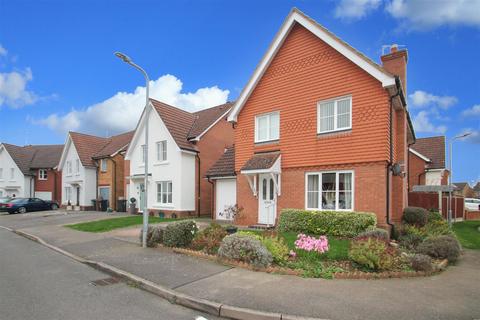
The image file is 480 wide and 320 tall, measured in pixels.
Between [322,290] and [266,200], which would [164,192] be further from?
[322,290]

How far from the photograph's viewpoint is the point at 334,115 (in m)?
13.1

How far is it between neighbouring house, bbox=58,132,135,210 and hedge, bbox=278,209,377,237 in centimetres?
2149

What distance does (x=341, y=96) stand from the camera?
42.4ft

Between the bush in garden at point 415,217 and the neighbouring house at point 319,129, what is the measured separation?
14.7 inches

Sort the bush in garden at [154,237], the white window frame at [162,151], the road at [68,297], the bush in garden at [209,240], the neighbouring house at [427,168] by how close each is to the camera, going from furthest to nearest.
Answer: the neighbouring house at [427,168]
the white window frame at [162,151]
the bush in garden at [154,237]
the bush in garden at [209,240]
the road at [68,297]

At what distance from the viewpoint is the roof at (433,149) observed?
93.0 ft

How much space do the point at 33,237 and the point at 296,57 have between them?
572 inches

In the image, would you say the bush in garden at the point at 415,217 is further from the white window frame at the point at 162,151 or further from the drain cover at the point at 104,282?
the white window frame at the point at 162,151

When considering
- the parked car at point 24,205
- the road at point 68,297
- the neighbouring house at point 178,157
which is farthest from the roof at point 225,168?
the parked car at point 24,205

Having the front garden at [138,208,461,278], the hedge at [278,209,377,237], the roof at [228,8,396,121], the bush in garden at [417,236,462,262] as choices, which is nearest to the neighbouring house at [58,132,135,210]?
the roof at [228,8,396,121]

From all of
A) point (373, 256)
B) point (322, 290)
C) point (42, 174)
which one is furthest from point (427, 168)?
point (42, 174)

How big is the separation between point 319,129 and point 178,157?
11070 millimetres

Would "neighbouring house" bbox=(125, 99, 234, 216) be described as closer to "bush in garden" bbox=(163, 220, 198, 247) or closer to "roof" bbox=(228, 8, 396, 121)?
"roof" bbox=(228, 8, 396, 121)

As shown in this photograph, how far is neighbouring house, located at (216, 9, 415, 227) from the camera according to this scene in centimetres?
1192
